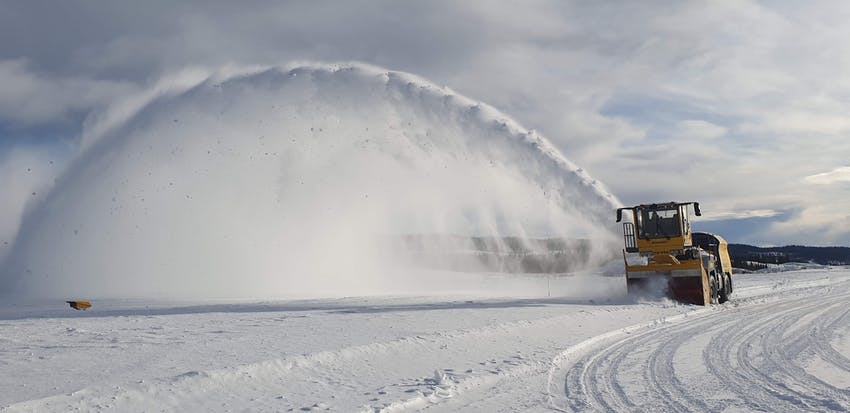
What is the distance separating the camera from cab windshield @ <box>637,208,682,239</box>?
741 inches

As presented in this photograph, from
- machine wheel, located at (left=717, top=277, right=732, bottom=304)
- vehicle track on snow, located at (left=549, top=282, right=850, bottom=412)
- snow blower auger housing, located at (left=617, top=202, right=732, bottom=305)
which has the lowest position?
vehicle track on snow, located at (left=549, top=282, right=850, bottom=412)

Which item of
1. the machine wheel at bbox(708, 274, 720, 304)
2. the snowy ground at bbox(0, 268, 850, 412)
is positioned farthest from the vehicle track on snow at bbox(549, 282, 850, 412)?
the machine wheel at bbox(708, 274, 720, 304)

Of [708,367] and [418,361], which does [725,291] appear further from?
[418,361]

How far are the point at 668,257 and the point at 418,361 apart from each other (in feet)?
39.2

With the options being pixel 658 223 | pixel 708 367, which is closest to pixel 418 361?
pixel 708 367

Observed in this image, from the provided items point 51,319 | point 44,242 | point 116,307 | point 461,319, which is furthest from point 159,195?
point 461,319

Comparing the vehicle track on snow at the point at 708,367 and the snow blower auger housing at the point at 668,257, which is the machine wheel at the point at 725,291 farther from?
the vehicle track on snow at the point at 708,367

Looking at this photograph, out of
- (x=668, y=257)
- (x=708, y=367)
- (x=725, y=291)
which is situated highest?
(x=668, y=257)

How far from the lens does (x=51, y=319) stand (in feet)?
42.6

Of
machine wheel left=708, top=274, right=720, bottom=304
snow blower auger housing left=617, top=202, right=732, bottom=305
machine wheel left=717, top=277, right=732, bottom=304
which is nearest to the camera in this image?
snow blower auger housing left=617, top=202, right=732, bottom=305

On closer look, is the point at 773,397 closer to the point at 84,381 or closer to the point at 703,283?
the point at 84,381

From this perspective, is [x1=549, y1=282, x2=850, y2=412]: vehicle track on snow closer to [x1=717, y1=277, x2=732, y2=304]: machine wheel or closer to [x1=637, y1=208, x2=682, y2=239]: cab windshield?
[x1=637, y1=208, x2=682, y2=239]: cab windshield

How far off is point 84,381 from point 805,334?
12.2 meters

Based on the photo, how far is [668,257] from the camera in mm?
18016
